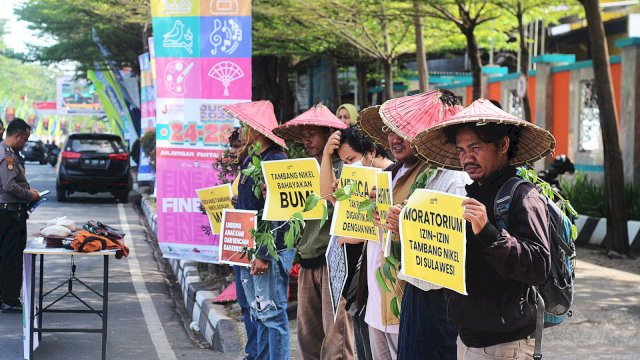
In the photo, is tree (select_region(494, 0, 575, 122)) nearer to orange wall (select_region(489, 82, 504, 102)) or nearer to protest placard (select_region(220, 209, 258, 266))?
orange wall (select_region(489, 82, 504, 102))

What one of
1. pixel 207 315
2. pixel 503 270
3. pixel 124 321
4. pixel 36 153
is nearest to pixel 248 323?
pixel 207 315

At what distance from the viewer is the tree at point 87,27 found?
2442 cm

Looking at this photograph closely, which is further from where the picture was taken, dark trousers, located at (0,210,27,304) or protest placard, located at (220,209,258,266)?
dark trousers, located at (0,210,27,304)

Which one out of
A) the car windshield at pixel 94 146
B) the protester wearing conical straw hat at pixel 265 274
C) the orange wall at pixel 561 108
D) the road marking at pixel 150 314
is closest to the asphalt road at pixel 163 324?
the road marking at pixel 150 314

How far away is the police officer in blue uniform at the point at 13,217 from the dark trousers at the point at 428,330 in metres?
6.03

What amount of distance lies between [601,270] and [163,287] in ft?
17.5

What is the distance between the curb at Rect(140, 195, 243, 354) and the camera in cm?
777

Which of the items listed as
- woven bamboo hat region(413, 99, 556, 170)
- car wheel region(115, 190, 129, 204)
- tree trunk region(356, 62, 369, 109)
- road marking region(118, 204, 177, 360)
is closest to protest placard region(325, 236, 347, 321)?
woven bamboo hat region(413, 99, 556, 170)

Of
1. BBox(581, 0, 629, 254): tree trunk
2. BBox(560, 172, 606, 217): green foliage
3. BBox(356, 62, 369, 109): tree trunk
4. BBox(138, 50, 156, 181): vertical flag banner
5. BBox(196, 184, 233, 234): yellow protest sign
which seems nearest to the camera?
BBox(196, 184, 233, 234): yellow protest sign

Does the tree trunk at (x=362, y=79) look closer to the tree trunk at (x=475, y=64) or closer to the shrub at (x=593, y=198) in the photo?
the tree trunk at (x=475, y=64)

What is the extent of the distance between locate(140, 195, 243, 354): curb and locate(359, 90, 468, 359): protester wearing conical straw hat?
3138 mm

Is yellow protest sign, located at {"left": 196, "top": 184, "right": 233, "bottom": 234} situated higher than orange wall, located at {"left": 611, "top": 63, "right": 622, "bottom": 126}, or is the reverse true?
orange wall, located at {"left": 611, "top": 63, "right": 622, "bottom": 126}

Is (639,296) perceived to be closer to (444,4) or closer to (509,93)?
(444,4)

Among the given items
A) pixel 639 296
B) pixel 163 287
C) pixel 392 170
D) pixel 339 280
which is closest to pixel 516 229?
pixel 392 170
